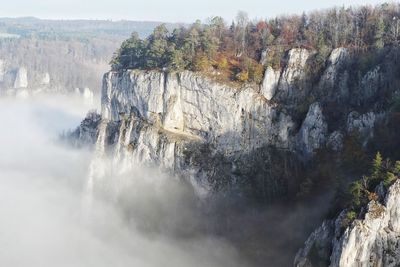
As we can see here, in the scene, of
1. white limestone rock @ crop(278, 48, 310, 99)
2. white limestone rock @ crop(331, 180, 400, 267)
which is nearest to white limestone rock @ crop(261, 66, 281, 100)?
white limestone rock @ crop(278, 48, 310, 99)

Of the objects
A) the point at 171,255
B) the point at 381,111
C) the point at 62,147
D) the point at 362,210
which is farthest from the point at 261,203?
the point at 62,147

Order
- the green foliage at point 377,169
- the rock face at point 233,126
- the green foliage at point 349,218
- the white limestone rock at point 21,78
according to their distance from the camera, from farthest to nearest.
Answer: the white limestone rock at point 21,78 → the rock face at point 233,126 → the green foliage at point 377,169 → the green foliage at point 349,218

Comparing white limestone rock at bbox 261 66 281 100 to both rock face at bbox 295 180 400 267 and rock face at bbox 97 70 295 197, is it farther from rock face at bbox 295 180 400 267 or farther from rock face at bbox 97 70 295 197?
rock face at bbox 295 180 400 267

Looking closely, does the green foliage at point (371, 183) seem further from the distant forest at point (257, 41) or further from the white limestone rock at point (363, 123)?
the distant forest at point (257, 41)

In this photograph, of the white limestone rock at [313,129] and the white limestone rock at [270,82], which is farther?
the white limestone rock at [270,82]

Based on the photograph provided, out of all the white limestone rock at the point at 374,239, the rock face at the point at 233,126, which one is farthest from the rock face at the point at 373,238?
the rock face at the point at 233,126

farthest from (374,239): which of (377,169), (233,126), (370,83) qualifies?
(233,126)

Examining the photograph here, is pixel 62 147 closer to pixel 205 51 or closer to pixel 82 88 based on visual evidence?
pixel 205 51
